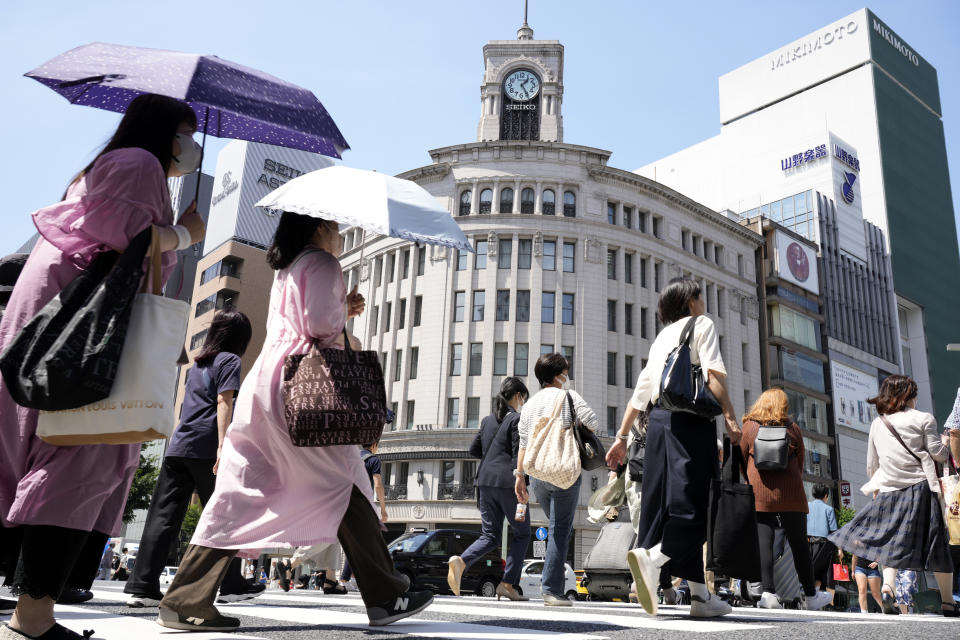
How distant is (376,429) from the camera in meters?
3.02

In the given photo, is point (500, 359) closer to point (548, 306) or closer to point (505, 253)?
point (548, 306)

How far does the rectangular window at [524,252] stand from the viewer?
1651 inches

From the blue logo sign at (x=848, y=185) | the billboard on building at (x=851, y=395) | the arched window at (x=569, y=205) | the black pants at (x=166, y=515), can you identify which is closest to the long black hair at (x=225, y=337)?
the black pants at (x=166, y=515)

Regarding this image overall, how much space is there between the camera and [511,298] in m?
41.2

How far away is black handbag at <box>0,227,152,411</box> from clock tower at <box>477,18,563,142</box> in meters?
49.3

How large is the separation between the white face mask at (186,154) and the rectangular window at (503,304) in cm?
3798

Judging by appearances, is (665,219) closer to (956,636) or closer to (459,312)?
(459,312)

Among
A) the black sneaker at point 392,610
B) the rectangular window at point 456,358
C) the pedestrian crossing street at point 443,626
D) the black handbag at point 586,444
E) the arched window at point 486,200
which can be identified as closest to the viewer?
the pedestrian crossing street at point 443,626

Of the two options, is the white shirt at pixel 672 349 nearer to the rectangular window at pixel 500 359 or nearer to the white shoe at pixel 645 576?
the white shoe at pixel 645 576

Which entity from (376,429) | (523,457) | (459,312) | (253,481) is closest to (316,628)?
(253,481)

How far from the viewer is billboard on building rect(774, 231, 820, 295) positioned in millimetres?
52625

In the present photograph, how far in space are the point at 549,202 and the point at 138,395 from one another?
41.7 meters

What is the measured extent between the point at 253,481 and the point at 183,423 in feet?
5.89

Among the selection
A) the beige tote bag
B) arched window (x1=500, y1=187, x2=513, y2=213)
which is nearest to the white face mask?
the beige tote bag
